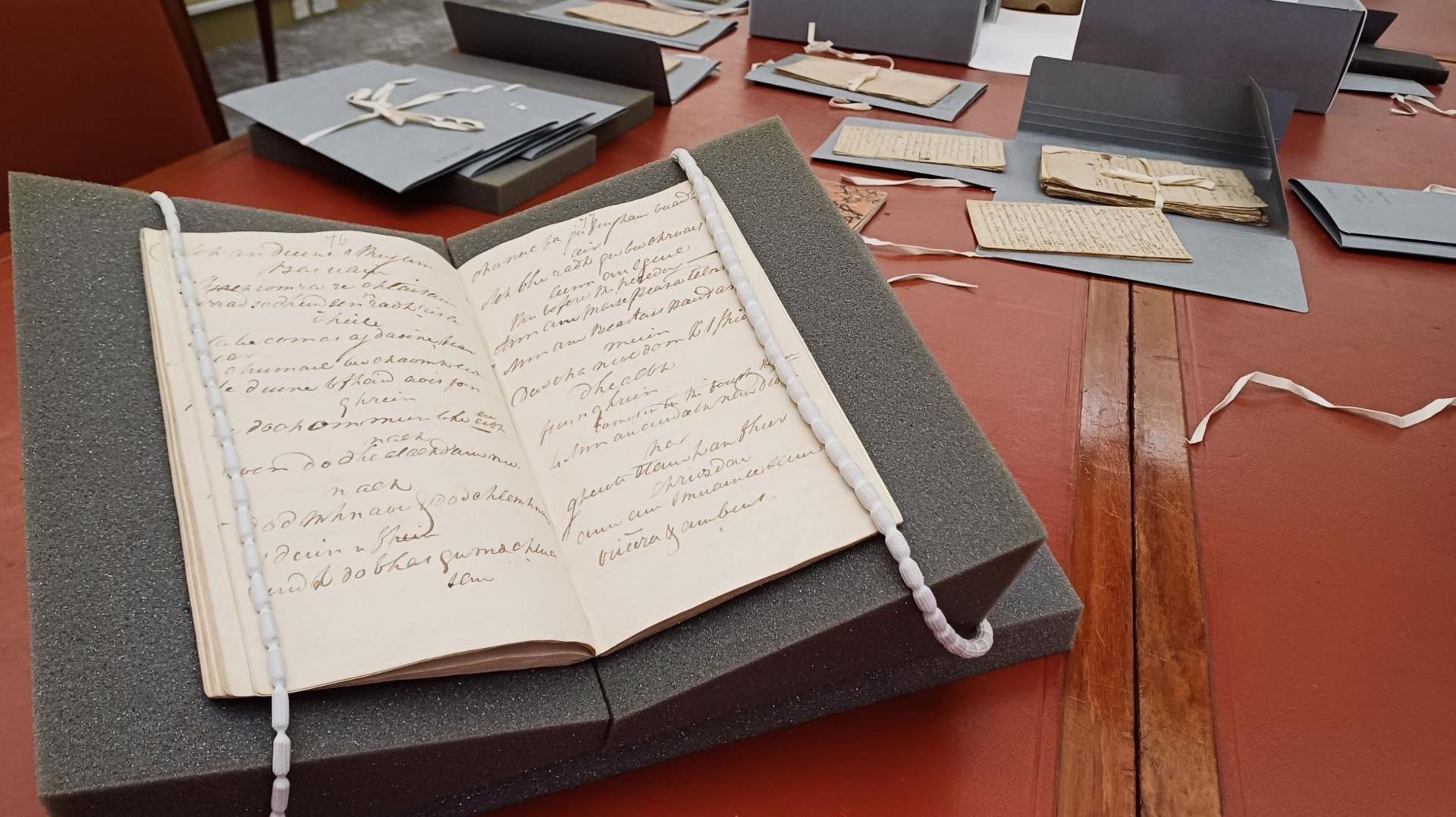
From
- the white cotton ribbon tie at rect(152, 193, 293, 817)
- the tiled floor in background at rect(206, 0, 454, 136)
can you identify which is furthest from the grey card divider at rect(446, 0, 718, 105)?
the tiled floor in background at rect(206, 0, 454, 136)

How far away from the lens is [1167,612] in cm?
49

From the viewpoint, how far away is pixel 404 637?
13.1 inches

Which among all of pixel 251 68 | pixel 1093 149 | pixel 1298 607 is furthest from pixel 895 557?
pixel 251 68

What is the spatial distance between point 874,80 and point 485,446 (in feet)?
3.07

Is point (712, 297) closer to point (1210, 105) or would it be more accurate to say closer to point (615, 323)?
point (615, 323)

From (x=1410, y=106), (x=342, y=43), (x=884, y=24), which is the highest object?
(x=884, y=24)

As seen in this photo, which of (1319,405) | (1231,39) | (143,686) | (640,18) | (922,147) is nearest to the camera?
(143,686)

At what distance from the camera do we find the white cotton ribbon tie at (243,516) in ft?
1.02

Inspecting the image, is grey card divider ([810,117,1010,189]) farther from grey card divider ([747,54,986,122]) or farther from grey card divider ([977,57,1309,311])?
grey card divider ([747,54,986,122])

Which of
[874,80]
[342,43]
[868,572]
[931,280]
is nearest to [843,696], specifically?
[868,572]

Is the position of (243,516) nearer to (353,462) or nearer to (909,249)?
(353,462)

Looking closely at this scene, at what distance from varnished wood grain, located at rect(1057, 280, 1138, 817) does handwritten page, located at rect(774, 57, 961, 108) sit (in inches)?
21.1

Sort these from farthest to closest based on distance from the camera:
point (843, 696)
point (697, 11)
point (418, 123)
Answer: point (697, 11) → point (418, 123) → point (843, 696)

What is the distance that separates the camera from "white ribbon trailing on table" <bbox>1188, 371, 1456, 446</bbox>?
2.13ft
